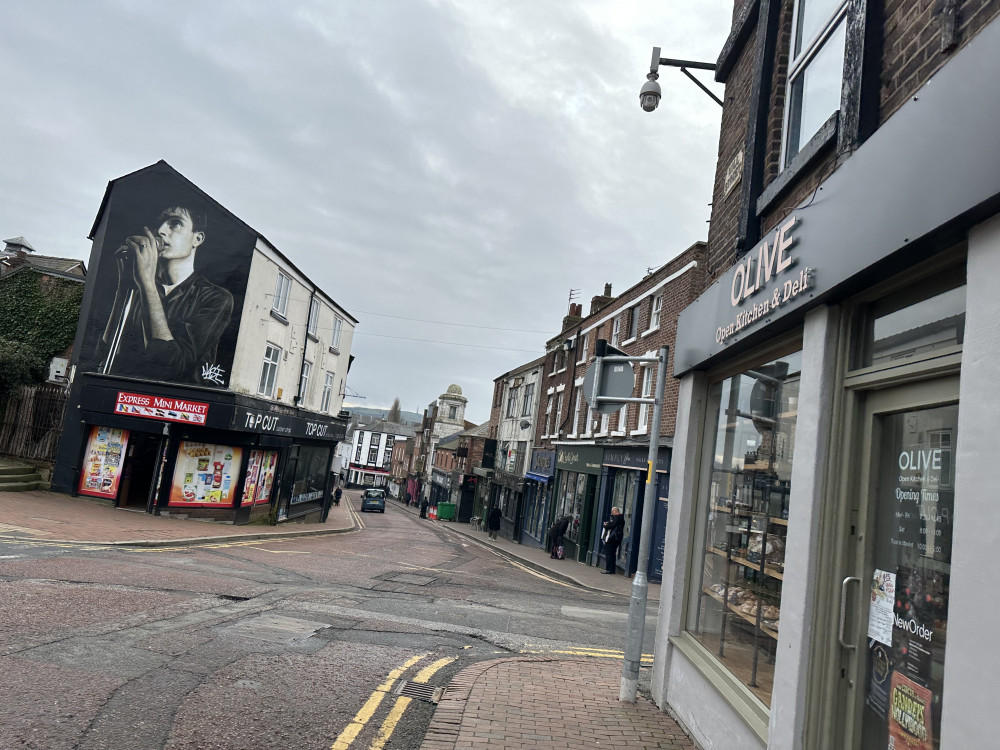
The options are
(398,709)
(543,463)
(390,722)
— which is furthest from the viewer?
(543,463)

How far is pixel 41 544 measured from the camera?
12023mm

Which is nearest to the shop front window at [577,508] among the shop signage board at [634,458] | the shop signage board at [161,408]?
the shop signage board at [634,458]

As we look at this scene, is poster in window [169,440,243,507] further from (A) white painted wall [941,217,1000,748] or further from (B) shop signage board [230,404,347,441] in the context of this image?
(A) white painted wall [941,217,1000,748]

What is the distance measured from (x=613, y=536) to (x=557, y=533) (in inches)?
150

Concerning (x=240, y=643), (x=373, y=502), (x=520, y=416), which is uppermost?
(x=520, y=416)

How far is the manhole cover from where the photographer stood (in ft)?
42.1

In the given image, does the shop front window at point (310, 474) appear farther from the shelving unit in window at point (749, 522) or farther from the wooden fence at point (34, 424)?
the shelving unit in window at point (749, 522)

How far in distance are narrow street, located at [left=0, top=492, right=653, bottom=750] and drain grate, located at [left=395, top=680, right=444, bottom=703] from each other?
0.09 ft

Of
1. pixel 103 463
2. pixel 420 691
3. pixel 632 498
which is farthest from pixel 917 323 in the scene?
pixel 103 463

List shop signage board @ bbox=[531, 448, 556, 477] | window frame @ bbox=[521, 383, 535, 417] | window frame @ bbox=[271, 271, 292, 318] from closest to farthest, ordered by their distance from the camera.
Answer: window frame @ bbox=[271, 271, 292, 318] → shop signage board @ bbox=[531, 448, 556, 477] → window frame @ bbox=[521, 383, 535, 417]

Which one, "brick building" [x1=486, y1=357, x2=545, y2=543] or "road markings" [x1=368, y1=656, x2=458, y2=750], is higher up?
"brick building" [x1=486, y1=357, x2=545, y2=543]

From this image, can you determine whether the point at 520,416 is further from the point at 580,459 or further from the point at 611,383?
the point at 611,383

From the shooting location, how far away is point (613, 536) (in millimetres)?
19438

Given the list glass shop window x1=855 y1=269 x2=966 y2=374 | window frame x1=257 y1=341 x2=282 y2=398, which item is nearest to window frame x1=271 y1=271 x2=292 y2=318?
window frame x1=257 y1=341 x2=282 y2=398
